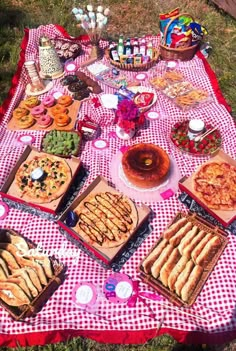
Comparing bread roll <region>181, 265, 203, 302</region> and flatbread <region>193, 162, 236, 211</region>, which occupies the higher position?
flatbread <region>193, 162, 236, 211</region>

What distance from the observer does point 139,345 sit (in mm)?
4309

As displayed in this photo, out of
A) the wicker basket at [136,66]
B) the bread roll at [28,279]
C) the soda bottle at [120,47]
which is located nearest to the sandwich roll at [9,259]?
the bread roll at [28,279]

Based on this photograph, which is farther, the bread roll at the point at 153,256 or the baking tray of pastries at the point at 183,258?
the bread roll at the point at 153,256

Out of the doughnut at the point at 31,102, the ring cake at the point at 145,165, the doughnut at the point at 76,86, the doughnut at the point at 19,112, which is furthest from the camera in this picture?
the doughnut at the point at 76,86

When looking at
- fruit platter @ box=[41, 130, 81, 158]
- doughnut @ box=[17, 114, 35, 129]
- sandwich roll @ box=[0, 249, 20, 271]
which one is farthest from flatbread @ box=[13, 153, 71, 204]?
doughnut @ box=[17, 114, 35, 129]

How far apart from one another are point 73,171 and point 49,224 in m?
0.89

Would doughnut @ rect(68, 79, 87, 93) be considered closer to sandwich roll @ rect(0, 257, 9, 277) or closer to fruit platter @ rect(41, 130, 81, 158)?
fruit platter @ rect(41, 130, 81, 158)

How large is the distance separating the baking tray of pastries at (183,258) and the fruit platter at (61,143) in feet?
6.95

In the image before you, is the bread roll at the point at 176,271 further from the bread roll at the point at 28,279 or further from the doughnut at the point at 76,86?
the doughnut at the point at 76,86

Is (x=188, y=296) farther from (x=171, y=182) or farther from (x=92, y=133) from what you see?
(x=92, y=133)

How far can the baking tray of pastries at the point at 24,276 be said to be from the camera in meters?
4.00

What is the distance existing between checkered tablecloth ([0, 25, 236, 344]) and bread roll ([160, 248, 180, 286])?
11.4 inches

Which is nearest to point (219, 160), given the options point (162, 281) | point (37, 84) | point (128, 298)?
point (162, 281)

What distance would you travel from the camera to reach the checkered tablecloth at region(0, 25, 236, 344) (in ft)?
13.6
